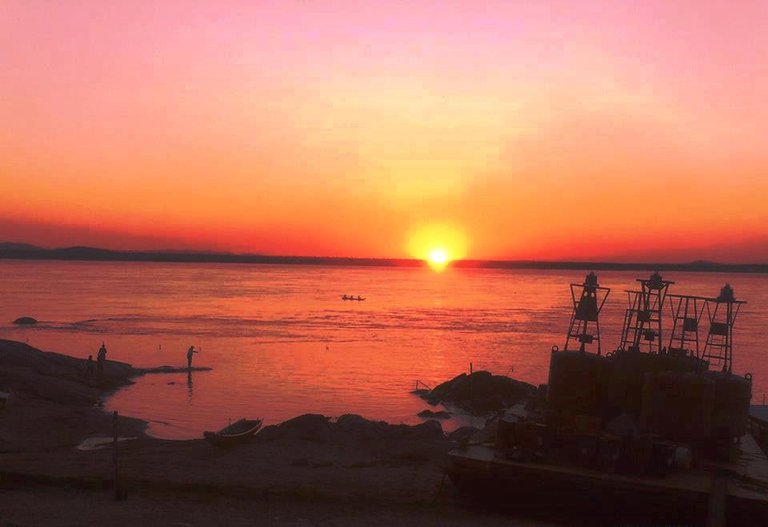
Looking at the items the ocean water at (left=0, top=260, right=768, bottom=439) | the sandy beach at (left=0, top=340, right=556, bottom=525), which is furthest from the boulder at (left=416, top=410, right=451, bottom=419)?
the sandy beach at (left=0, top=340, right=556, bottom=525)

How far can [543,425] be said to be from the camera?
2091 centimetres

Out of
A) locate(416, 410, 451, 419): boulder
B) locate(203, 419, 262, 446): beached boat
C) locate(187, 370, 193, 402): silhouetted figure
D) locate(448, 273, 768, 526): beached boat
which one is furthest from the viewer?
locate(187, 370, 193, 402): silhouetted figure

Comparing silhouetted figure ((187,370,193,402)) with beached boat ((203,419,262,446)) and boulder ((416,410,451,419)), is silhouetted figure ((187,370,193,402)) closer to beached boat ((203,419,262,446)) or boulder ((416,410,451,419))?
boulder ((416,410,451,419))

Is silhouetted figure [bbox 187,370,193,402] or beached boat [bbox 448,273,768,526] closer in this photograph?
beached boat [bbox 448,273,768,526]

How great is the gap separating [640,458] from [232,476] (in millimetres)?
11538

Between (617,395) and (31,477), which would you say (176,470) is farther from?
(617,395)

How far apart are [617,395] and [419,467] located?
689cm

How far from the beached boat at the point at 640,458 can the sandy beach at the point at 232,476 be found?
118 cm

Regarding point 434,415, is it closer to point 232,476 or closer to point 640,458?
point 232,476

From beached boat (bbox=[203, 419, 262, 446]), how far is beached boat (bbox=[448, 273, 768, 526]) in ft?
29.6

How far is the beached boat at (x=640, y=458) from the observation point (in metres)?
18.5

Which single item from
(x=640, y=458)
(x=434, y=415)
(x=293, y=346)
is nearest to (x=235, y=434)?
(x=434, y=415)

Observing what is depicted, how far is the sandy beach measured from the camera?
60.8ft

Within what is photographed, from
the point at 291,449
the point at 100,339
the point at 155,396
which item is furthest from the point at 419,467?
the point at 100,339
